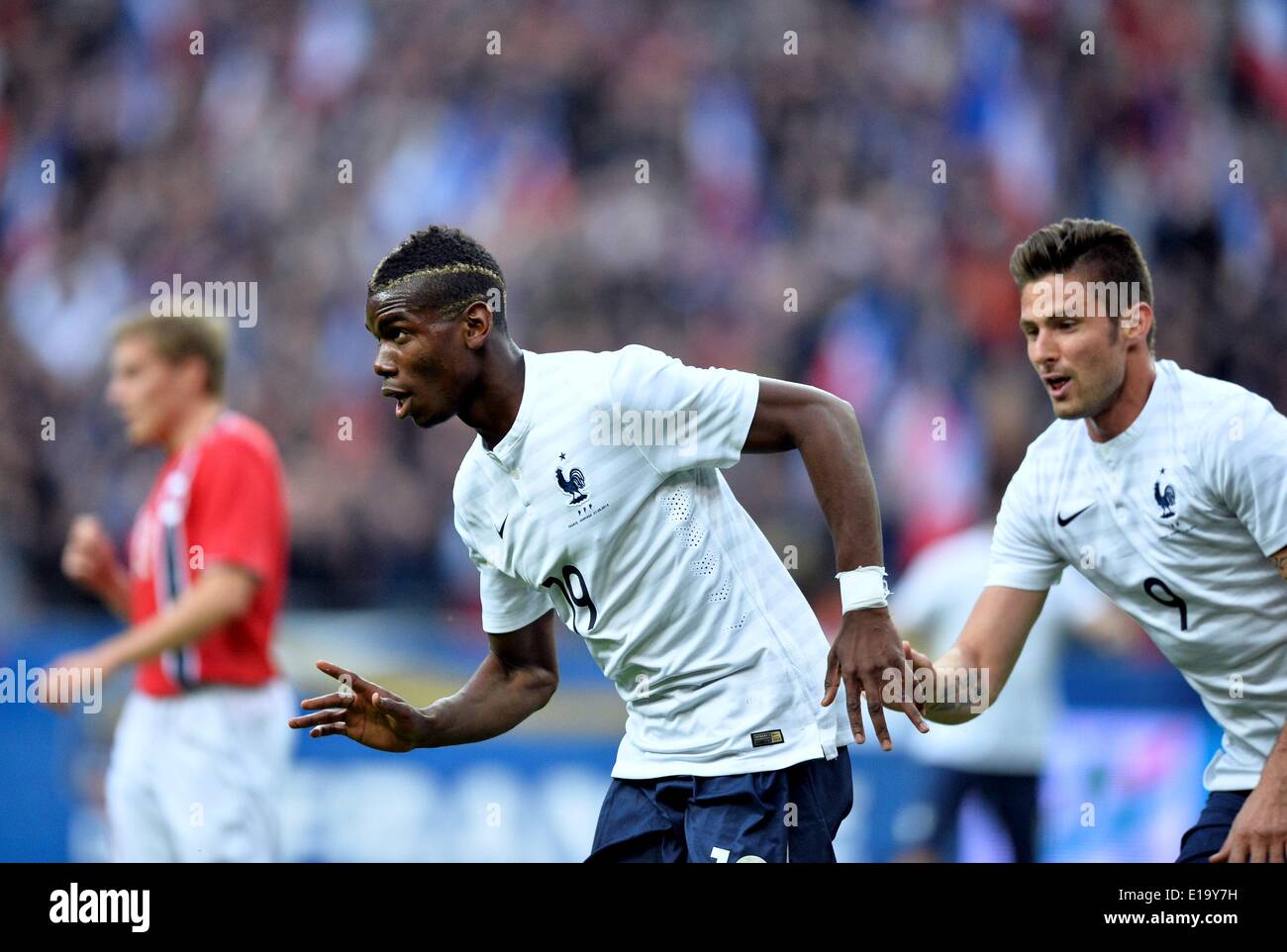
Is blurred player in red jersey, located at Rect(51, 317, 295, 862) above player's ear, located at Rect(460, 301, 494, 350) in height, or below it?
below

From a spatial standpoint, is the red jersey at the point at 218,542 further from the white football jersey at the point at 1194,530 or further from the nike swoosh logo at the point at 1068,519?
the nike swoosh logo at the point at 1068,519

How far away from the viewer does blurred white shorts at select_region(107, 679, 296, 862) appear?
594 centimetres

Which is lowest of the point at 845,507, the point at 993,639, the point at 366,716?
the point at 366,716

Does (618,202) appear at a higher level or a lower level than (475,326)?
higher

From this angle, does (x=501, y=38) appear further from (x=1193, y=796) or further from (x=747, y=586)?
(x=747, y=586)

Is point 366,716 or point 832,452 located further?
point 366,716

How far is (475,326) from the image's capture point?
397 centimetres

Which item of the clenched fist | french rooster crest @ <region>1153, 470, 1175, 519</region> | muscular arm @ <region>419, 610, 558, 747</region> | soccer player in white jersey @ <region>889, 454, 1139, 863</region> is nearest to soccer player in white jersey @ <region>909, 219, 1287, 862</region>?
french rooster crest @ <region>1153, 470, 1175, 519</region>

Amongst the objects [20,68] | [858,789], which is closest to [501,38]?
[20,68]

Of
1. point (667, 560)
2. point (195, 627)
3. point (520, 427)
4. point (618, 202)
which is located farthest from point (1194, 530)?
point (618, 202)

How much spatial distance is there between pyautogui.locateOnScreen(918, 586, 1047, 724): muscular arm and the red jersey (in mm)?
2824

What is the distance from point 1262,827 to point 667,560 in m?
1.53

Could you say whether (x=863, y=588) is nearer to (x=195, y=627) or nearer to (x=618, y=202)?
(x=195, y=627)

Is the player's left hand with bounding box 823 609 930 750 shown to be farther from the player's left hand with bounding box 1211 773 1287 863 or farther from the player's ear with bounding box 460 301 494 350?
the player's ear with bounding box 460 301 494 350
